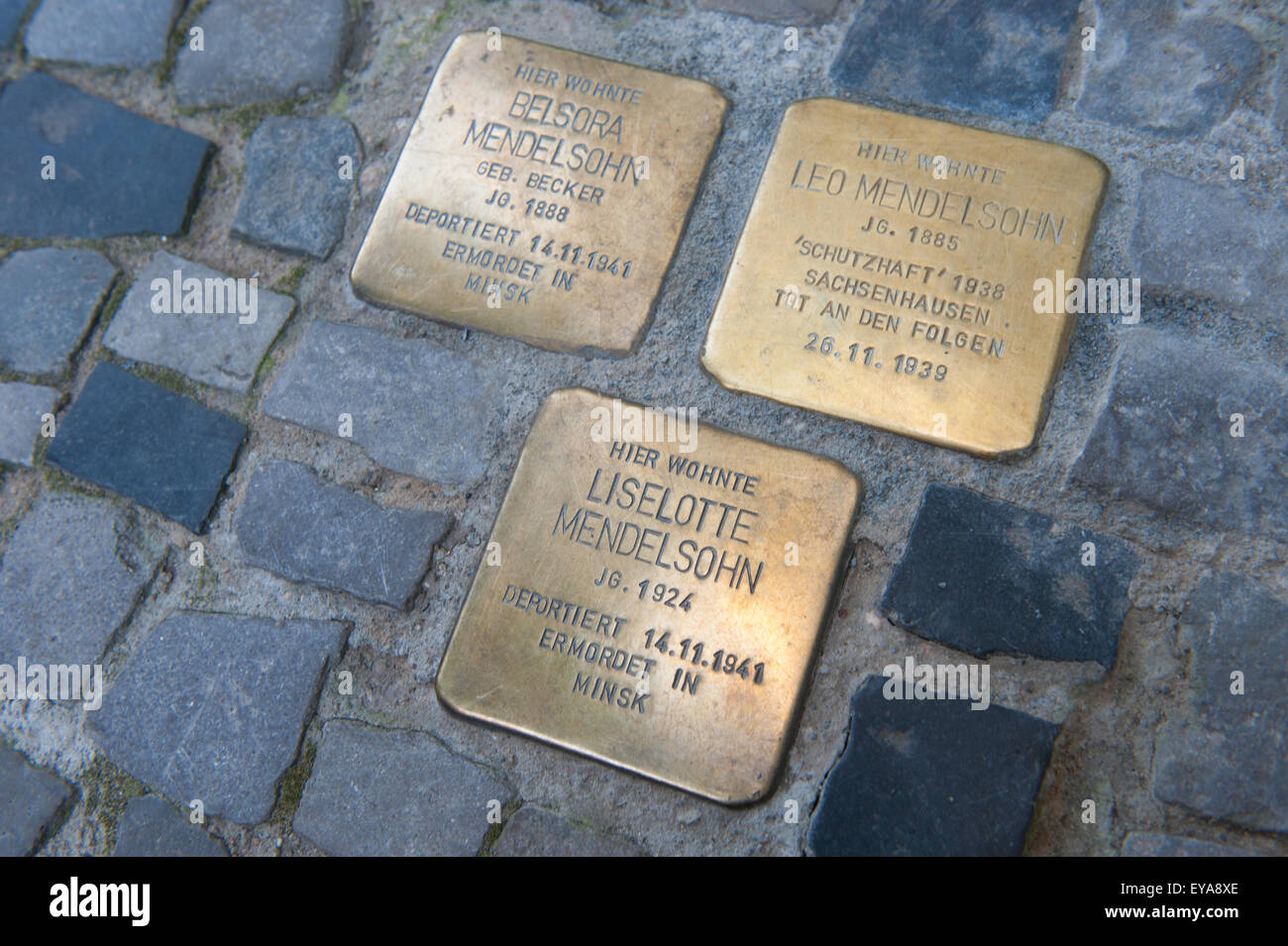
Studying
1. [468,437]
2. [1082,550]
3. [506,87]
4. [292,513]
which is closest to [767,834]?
[1082,550]

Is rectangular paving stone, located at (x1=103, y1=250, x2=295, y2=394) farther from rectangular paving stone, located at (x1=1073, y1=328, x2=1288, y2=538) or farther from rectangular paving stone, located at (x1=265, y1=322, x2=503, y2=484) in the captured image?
rectangular paving stone, located at (x1=1073, y1=328, x2=1288, y2=538)

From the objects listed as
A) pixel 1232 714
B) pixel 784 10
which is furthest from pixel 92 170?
pixel 1232 714

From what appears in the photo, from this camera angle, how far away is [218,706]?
1.28 meters

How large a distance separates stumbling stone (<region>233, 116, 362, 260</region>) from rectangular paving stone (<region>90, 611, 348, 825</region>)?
0.66 m

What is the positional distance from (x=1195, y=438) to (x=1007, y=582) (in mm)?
344

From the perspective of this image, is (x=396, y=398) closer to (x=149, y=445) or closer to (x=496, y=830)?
(x=149, y=445)

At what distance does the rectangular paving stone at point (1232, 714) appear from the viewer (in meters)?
1.07

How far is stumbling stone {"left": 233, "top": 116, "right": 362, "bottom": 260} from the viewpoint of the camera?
1.50 meters

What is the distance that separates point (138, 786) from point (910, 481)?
1.24 metres

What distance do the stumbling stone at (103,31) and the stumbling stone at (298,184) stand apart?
342 mm

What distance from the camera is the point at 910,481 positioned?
124 cm

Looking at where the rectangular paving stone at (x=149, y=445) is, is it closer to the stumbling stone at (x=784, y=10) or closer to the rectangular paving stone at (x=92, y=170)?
the rectangular paving stone at (x=92, y=170)

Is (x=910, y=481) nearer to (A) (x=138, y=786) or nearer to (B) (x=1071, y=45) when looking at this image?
(B) (x=1071, y=45)

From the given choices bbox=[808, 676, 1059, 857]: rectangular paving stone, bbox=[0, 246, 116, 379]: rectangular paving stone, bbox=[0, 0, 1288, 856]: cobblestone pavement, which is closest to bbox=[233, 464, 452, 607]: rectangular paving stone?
bbox=[0, 0, 1288, 856]: cobblestone pavement
